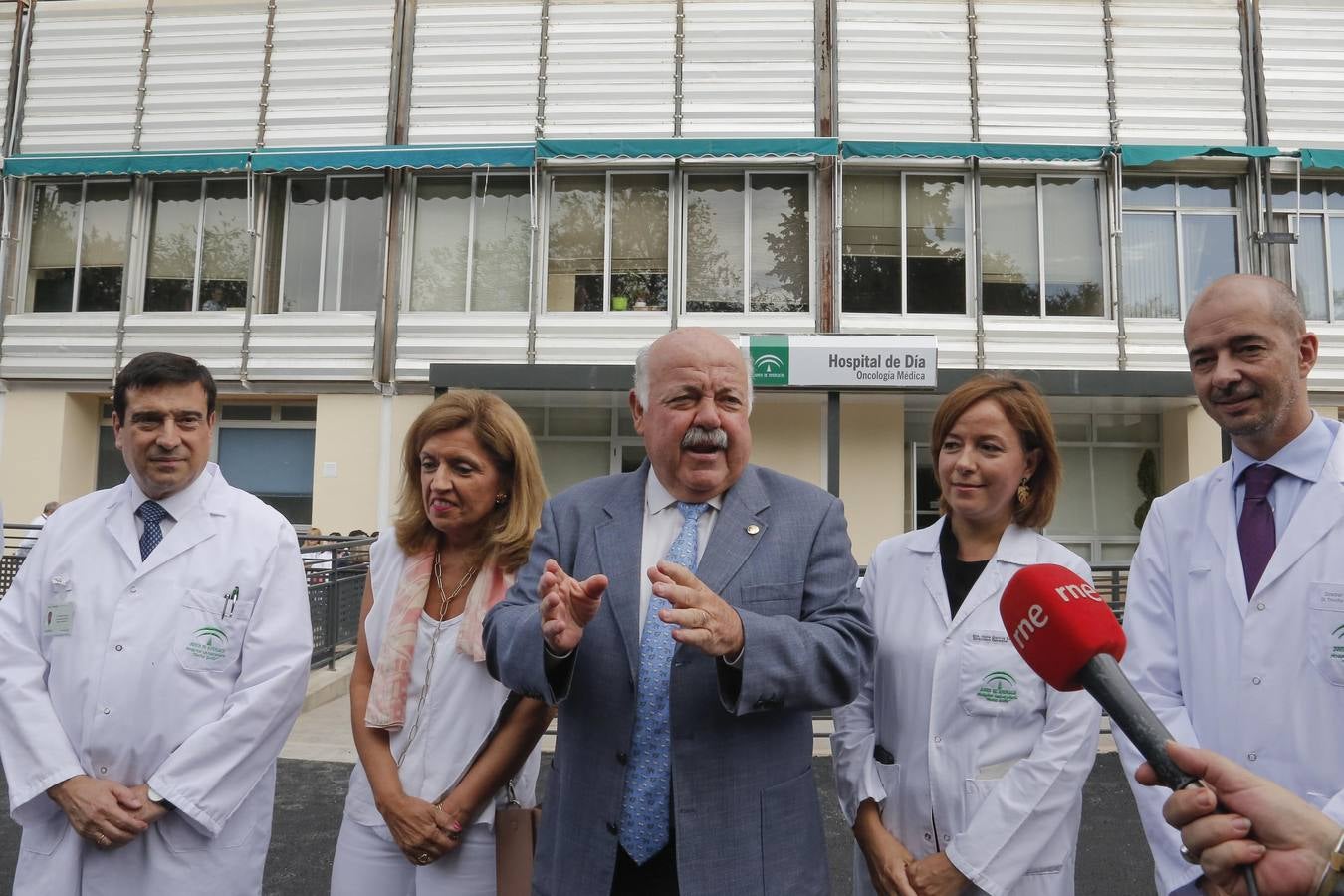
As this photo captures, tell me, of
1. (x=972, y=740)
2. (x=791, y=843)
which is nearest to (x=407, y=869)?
(x=791, y=843)

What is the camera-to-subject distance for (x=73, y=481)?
15.5 m

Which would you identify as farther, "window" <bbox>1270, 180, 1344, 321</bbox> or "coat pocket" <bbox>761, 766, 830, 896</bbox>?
"window" <bbox>1270, 180, 1344, 321</bbox>

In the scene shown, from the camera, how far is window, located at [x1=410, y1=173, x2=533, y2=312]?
1495 centimetres

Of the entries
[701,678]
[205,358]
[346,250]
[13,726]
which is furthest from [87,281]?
[701,678]

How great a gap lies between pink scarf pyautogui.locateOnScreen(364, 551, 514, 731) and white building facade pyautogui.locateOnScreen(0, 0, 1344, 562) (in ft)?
37.2

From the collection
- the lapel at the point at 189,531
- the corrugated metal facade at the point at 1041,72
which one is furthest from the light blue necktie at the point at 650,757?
the corrugated metal facade at the point at 1041,72

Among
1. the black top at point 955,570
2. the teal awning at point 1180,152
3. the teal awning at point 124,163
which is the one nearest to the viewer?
the black top at point 955,570

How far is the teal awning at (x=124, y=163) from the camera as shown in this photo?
575 inches

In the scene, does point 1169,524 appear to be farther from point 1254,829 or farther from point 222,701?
point 222,701

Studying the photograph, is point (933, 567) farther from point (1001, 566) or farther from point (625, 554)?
point (625, 554)

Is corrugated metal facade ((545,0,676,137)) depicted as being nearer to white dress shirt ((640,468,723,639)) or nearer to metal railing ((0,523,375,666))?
metal railing ((0,523,375,666))

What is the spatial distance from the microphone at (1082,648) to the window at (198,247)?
642 inches

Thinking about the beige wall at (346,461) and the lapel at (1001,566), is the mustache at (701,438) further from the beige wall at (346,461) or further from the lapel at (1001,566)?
the beige wall at (346,461)

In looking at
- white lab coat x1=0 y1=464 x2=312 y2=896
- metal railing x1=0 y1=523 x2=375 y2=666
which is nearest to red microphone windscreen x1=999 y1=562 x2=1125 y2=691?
white lab coat x1=0 y1=464 x2=312 y2=896
